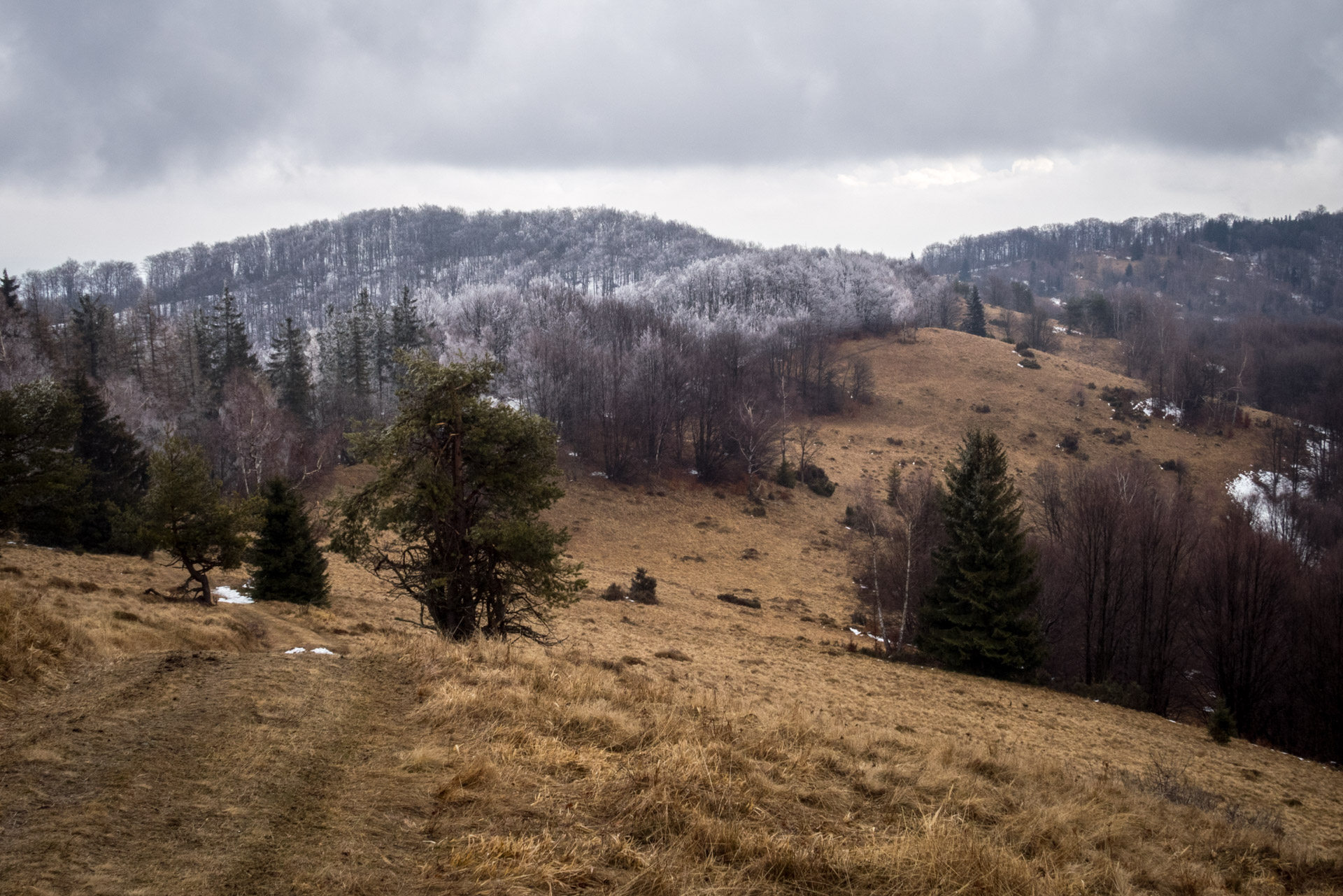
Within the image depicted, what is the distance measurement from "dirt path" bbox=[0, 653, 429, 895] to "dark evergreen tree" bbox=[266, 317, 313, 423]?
5338 cm

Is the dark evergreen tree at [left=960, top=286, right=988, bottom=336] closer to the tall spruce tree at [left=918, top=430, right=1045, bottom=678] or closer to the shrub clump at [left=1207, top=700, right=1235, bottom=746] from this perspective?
the tall spruce tree at [left=918, top=430, right=1045, bottom=678]

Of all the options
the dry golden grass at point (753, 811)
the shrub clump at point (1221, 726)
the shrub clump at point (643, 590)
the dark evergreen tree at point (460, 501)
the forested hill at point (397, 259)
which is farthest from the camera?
the forested hill at point (397, 259)

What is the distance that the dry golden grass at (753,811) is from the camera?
5.00 m

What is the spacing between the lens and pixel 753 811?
6086 millimetres

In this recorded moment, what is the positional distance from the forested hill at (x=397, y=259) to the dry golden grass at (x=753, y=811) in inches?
5121

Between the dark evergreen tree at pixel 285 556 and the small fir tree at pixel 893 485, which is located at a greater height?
the dark evergreen tree at pixel 285 556

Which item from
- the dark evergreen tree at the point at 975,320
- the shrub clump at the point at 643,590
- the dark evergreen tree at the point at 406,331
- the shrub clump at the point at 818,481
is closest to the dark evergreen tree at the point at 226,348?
the dark evergreen tree at the point at 406,331

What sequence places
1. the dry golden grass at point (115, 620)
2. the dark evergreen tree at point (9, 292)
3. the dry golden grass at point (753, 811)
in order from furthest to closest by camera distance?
the dark evergreen tree at point (9, 292) < the dry golden grass at point (115, 620) < the dry golden grass at point (753, 811)

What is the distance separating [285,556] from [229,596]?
1.94 metres

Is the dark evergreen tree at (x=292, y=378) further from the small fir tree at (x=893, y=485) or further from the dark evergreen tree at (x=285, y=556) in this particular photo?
the small fir tree at (x=893, y=485)

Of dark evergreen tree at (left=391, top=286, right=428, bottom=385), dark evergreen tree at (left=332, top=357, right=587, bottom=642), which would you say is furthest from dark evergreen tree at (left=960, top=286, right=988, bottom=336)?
dark evergreen tree at (left=332, top=357, right=587, bottom=642)

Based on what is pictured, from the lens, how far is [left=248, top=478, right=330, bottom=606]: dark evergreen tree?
64.8 ft

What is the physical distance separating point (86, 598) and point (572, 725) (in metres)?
11.3

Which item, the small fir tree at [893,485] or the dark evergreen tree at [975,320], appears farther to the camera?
the dark evergreen tree at [975,320]
